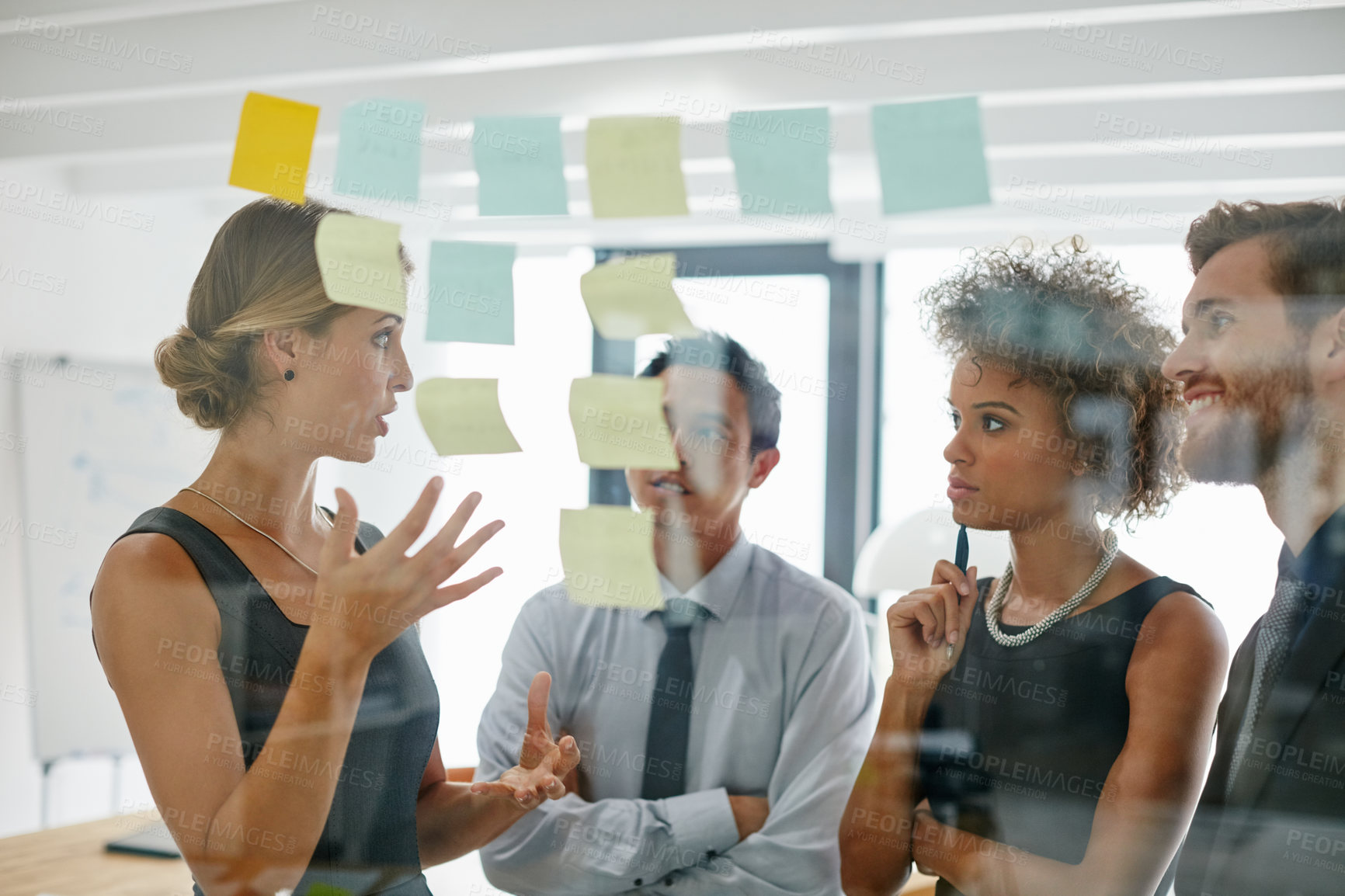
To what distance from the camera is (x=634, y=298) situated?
3.36 ft

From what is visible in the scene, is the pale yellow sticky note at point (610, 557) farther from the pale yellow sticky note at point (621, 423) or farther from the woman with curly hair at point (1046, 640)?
the woman with curly hair at point (1046, 640)

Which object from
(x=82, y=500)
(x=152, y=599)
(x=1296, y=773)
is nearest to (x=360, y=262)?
(x=152, y=599)

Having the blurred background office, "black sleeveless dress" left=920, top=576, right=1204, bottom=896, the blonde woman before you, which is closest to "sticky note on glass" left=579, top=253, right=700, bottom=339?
the blurred background office

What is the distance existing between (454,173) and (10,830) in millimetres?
1053

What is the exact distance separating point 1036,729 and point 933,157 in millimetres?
591

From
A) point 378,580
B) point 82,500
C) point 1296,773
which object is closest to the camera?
point 1296,773

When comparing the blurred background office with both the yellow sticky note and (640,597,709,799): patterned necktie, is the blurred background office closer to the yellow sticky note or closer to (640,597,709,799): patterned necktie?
the yellow sticky note

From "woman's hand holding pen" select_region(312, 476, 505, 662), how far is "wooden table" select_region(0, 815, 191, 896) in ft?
1.34

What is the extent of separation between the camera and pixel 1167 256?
90 centimetres

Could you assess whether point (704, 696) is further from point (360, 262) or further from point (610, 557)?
point (360, 262)

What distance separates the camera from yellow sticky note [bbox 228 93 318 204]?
107cm

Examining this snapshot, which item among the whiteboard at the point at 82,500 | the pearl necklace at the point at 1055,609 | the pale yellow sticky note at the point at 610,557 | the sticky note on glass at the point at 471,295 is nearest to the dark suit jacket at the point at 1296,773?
the pearl necklace at the point at 1055,609

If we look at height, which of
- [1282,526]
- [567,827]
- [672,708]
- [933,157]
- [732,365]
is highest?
[933,157]

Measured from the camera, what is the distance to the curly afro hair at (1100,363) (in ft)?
2.95
